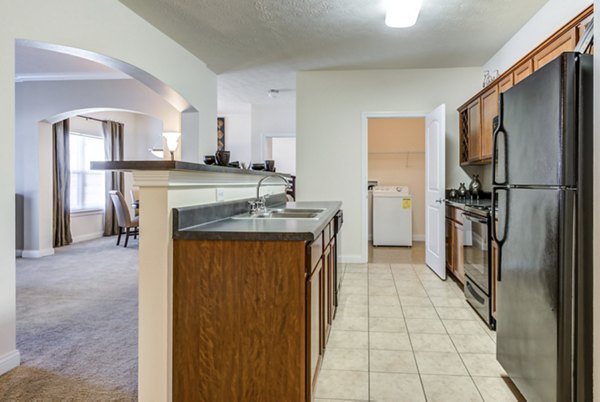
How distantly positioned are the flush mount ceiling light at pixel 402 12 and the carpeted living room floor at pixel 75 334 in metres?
3.34

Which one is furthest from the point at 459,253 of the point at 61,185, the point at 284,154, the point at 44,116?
the point at 284,154

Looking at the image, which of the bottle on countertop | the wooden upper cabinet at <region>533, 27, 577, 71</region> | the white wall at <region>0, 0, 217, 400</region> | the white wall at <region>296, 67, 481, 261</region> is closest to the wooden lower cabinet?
the white wall at <region>0, 0, 217, 400</region>

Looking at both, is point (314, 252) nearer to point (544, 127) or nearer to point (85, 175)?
point (544, 127)

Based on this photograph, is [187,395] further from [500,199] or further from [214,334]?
[500,199]

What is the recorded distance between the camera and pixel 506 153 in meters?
2.03

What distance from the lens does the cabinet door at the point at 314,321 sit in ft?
5.13

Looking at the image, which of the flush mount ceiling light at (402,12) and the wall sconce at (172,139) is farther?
the wall sconce at (172,139)

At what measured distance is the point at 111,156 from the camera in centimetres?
757

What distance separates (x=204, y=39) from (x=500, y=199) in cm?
342

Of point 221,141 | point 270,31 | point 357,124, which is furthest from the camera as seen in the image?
point 221,141

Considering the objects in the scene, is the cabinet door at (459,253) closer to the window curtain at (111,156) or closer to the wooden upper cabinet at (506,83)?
the wooden upper cabinet at (506,83)

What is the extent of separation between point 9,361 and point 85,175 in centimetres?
600

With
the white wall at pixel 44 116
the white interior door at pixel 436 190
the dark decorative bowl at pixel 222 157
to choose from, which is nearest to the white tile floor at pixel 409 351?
the white interior door at pixel 436 190

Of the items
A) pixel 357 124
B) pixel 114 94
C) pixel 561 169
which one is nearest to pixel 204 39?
pixel 357 124
